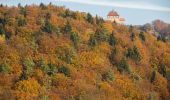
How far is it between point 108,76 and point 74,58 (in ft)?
28.9

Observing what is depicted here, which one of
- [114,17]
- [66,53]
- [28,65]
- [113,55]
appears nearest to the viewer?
[28,65]

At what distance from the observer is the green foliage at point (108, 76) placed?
12473 centimetres

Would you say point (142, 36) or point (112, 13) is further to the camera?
point (112, 13)

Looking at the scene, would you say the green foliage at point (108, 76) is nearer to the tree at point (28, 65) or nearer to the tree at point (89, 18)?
the tree at point (28, 65)

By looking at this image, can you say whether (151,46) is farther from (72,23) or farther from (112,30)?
(72,23)

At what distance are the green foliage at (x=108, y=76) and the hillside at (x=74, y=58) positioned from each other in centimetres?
16

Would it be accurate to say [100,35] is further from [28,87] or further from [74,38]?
[28,87]

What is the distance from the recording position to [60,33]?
13425 centimetres

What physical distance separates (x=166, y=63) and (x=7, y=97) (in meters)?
55.9

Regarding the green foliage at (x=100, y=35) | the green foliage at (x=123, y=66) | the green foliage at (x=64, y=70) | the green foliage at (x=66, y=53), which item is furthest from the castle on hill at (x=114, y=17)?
the green foliage at (x=64, y=70)

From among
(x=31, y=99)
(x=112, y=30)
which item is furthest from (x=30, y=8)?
(x=31, y=99)

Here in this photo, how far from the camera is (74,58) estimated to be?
12556 centimetres

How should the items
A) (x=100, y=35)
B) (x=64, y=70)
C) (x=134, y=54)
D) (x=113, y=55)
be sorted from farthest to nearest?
(x=100, y=35), (x=134, y=54), (x=113, y=55), (x=64, y=70)

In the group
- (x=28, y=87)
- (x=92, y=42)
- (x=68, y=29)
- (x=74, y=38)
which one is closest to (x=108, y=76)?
(x=74, y=38)
